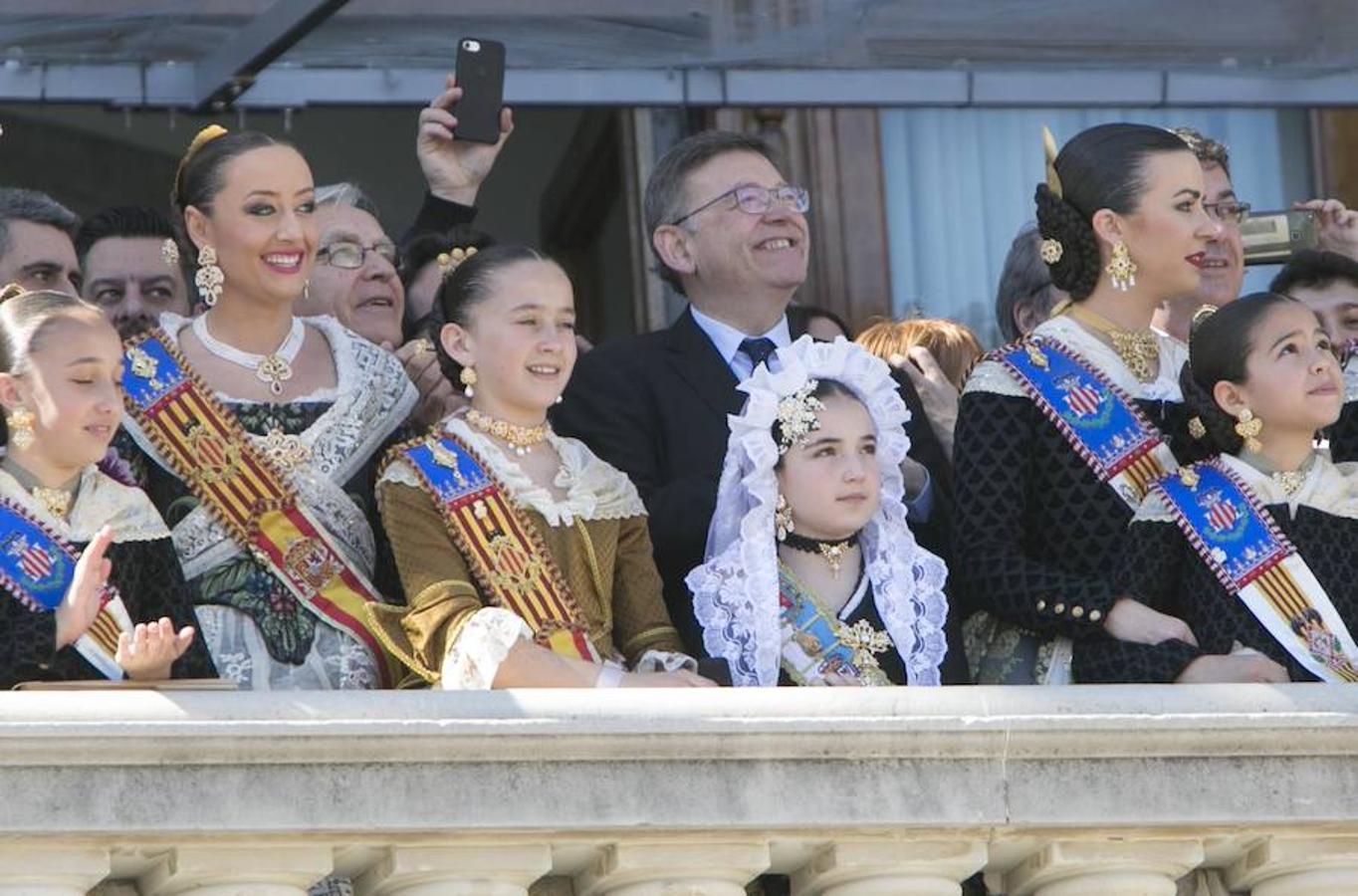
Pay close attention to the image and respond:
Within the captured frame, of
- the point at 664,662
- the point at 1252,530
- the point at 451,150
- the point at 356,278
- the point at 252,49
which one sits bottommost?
the point at 664,662

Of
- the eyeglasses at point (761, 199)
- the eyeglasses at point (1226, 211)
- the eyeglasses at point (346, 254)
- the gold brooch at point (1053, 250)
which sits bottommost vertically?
the gold brooch at point (1053, 250)

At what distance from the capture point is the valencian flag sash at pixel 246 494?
7.44 meters

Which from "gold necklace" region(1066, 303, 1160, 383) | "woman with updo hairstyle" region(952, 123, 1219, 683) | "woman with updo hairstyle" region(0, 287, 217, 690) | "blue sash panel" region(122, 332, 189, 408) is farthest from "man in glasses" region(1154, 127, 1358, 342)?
"woman with updo hairstyle" region(0, 287, 217, 690)

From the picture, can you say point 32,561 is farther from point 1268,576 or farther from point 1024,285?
point 1024,285

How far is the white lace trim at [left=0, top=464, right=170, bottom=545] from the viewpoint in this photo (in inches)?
277

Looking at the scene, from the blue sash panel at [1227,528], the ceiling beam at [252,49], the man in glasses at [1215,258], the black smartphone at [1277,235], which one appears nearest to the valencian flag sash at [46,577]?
the blue sash panel at [1227,528]

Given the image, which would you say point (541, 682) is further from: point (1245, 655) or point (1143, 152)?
point (1143, 152)

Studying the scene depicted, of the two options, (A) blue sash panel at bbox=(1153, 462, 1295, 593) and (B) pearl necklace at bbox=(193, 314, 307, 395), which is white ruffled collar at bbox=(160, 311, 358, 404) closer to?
(B) pearl necklace at bbox=(193, 314, 307, 395)

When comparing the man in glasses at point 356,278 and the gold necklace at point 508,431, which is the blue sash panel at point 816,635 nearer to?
the gold necklace at point 508,431

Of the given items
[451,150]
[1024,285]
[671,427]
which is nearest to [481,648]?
[671,427]

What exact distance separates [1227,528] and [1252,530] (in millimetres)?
50

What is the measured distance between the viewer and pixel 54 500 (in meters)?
7.05

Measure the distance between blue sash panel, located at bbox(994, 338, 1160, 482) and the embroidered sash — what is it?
623 mm

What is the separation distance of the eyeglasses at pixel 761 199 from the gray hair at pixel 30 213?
1.39 meters
